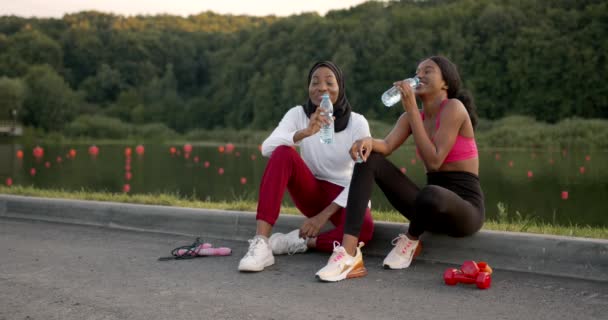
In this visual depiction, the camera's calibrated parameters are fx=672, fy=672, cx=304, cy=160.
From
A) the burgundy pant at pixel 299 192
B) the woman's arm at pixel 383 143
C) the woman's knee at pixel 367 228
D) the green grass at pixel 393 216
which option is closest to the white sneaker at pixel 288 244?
the burgundy pant at pixel 299 192

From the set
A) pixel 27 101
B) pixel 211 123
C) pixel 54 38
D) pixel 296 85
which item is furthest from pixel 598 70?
pixel 54 38

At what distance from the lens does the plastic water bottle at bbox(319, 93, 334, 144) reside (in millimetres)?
4145

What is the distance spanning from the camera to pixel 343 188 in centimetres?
452

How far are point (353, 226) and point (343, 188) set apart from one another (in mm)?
678

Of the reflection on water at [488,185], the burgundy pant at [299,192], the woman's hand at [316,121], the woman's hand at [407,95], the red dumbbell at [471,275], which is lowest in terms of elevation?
the reflection on water at [488,185]

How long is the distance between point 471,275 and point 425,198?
482mm

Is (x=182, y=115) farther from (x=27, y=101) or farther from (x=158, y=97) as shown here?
(x=27, y=101)

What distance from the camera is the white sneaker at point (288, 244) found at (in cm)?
446

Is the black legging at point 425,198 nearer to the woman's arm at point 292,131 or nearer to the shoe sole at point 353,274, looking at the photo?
the shoe sole at point 353,274

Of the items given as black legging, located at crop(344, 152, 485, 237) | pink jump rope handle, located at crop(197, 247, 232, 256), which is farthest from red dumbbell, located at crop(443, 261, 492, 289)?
pink jump rope handle, located at crop(197, 247, 232, 256)

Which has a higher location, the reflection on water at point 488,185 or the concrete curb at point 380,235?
the concrete curb at point 380,235

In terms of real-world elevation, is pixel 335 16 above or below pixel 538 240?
above

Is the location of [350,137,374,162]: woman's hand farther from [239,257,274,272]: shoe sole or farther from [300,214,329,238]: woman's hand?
[239,257,274,272]: shoe sole

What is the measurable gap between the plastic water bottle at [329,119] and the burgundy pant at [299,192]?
0.76 ft
